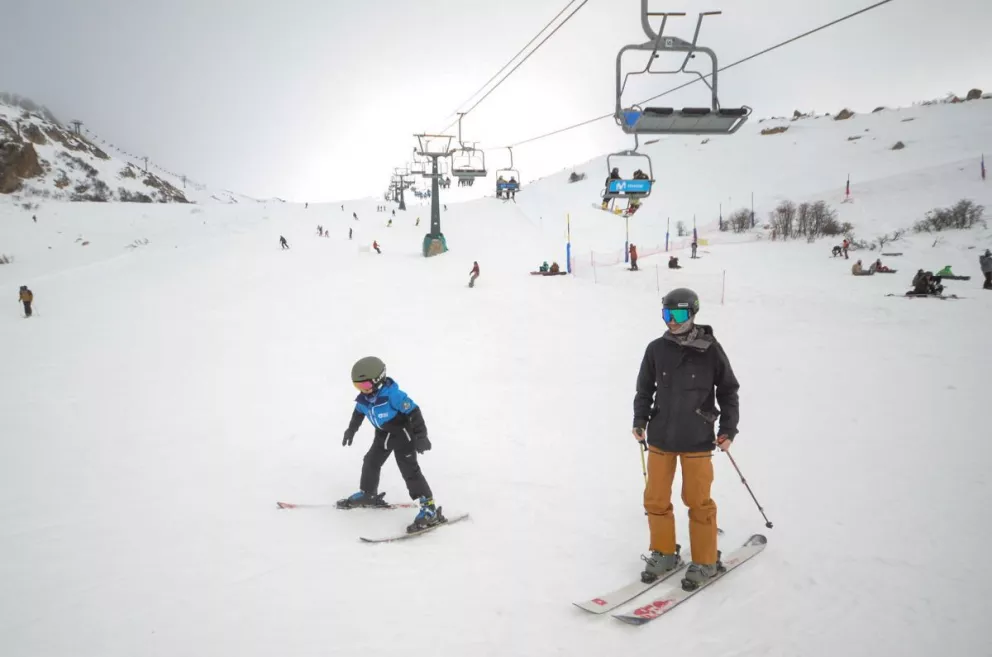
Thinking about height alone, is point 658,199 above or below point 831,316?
above

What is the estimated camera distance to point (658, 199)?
166 ft

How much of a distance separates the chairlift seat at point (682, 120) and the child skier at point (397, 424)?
4.67 m

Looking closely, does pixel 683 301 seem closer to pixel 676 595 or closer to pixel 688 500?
pixel 688 500

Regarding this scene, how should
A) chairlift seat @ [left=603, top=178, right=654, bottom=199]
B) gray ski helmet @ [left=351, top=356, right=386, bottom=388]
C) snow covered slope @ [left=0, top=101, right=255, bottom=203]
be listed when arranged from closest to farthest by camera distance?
gray ski helmet @ [left=351, top=356, right=386, bottom=388] → chairlift seat @ [left=603, top=178, right=654, bottom=199] → snow covered slope @ [left=0, top=101, right=255, bottom=203]

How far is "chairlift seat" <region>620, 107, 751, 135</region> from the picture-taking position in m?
6.27

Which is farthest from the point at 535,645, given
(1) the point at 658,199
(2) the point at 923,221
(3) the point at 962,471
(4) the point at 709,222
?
(1) the point at 658,199

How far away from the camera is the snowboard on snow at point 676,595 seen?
3.16m

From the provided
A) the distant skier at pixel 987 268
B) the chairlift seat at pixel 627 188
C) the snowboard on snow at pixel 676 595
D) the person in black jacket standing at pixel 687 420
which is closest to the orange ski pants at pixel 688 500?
the person in black jacket standing at pixel 687 420

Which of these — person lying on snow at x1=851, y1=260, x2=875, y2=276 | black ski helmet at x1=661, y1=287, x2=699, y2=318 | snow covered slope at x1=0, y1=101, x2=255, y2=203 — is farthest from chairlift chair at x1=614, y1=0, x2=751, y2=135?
snow covered slope at x1=0, y1=101, x2=255, y2=203

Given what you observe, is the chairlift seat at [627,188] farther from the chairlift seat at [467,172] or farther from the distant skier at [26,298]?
the distant skier at [26,298]

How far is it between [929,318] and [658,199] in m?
40.7

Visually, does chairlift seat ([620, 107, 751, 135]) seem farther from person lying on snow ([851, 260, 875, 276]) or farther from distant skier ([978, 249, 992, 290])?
person lying on snow ([851, 260, 875, 276])

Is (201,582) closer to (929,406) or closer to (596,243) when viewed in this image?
(929,406)

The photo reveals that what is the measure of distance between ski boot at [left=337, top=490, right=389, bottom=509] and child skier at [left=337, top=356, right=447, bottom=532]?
2.03 ft
